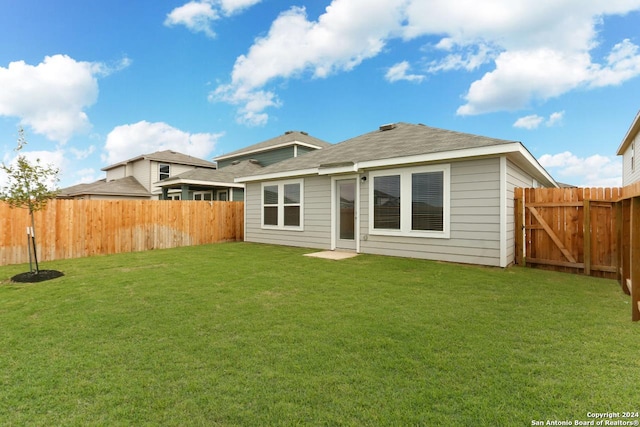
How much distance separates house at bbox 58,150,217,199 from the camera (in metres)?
20.0

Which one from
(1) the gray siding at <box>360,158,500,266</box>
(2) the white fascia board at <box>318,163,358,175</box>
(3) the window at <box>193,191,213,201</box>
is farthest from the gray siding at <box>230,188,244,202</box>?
(1) the gray siding at <box>360,158,500,266</box>

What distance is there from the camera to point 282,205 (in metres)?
10.8

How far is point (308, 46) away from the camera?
12.8 metres

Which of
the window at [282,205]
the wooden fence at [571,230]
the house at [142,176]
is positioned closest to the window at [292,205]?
the window at [282,205]

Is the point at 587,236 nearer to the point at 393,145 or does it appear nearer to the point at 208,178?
the point at 393,145

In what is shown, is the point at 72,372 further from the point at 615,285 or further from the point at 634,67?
the point at 634,67

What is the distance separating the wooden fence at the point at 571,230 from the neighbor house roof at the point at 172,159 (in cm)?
2204

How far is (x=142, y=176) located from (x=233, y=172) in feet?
30.6

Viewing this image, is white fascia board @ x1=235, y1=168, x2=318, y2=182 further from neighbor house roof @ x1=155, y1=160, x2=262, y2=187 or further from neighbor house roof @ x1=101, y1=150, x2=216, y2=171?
neighbor house roof @ x1=101, y1=150, x2=216, y2=171

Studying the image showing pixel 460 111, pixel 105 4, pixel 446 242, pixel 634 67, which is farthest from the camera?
pixel 460 111

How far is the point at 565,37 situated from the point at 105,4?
14694mm

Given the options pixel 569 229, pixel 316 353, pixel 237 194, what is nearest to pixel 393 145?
pixel 569 229

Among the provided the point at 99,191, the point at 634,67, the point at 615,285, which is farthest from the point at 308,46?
the point at 99,191

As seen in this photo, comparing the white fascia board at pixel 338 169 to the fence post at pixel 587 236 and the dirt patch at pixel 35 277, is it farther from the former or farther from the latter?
the dirt patch at pixel 35 277
